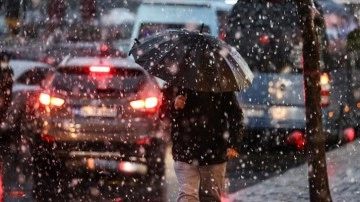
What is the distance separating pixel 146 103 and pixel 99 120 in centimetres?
69

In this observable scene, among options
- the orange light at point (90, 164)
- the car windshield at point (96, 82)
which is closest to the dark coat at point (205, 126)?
the car windshield at point (96, 82)

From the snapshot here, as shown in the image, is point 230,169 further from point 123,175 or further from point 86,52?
point 86,52

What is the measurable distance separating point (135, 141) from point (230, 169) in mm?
1928

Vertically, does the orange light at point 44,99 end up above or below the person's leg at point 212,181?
below

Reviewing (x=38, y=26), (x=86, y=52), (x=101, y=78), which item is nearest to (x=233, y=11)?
(x=86, y=52)

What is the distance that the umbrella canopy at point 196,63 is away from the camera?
22.6 feet

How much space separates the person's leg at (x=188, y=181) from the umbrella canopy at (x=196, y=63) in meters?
0.78

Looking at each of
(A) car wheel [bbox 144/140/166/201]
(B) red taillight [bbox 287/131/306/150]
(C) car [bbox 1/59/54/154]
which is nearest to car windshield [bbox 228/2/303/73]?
(B) red taillight [bbox 287/131/306/150]

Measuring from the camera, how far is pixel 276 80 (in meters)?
14.0

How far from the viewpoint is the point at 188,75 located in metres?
6.88

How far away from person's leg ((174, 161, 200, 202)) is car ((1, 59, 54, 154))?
679 centimetres

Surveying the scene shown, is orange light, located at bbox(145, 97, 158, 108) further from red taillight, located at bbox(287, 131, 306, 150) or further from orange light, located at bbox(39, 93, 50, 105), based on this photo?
red taillight, located at bbox(287, 131, 306, 150)

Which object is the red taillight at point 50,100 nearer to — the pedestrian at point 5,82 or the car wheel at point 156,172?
the car wheel at point 156,172

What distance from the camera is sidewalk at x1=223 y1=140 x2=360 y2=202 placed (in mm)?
9961
